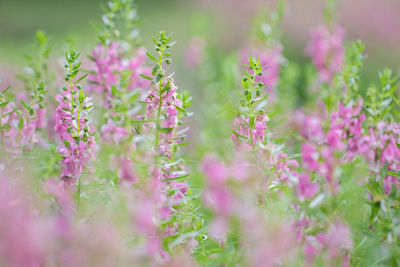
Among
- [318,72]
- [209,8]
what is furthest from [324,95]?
[209,8]

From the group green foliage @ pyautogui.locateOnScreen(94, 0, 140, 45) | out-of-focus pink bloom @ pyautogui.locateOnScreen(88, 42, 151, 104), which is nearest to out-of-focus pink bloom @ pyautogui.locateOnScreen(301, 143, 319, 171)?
out-of-focus pink bloom @ pyautogui.locateOnScreen(88, 42, 151, 104)

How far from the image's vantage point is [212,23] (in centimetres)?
748

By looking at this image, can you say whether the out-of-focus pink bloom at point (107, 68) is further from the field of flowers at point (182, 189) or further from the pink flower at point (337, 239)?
the pink flower at point (337, 239)

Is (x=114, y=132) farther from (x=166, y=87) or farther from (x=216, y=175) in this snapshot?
(x=216, y=175)

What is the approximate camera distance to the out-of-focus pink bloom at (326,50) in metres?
2.63

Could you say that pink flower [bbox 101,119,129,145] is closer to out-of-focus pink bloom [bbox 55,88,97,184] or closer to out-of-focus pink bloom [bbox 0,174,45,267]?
out-of-focus pink bloom [bbox 55,88,97,184]

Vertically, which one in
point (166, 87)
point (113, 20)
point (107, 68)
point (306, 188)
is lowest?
point (306, 188)

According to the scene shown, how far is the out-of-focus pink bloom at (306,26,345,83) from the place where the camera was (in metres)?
2.63

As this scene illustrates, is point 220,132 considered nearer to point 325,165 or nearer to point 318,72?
point 318,72

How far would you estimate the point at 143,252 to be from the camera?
3.33ft

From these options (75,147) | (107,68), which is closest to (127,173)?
(75,147)

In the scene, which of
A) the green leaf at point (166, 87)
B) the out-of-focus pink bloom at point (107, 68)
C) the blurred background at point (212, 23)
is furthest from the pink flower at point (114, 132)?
the blurred background at point (212, 23)

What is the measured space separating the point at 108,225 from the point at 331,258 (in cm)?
55

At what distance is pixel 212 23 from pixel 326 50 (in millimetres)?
5021
